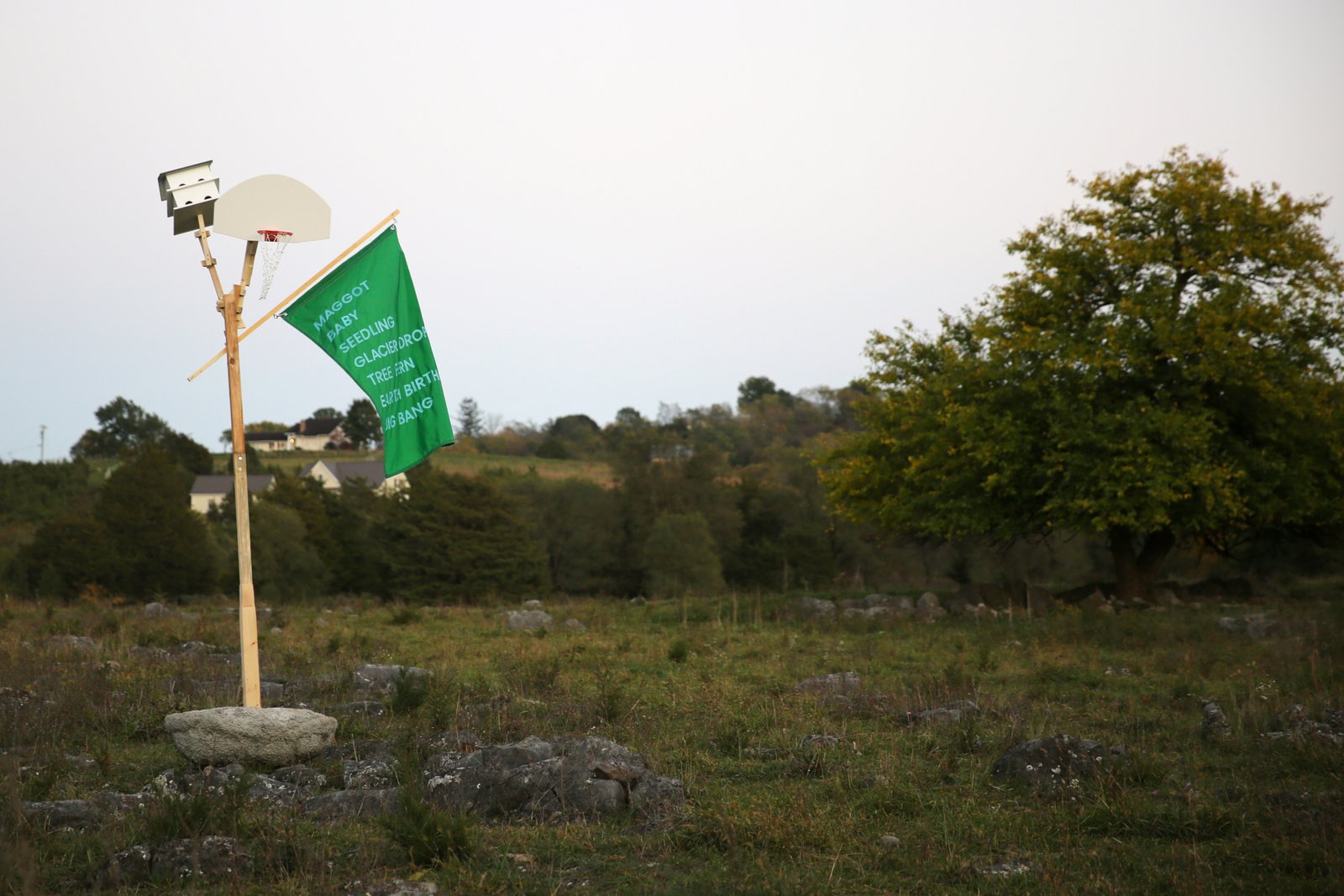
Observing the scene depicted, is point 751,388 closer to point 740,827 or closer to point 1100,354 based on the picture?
point 1100,354

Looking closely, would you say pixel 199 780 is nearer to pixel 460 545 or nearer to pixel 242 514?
pixel 242 514

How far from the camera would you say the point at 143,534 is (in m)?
43.9

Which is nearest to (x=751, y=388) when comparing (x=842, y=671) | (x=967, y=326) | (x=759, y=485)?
(x=759, y=485)

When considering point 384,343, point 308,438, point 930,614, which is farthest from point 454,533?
point 308,438

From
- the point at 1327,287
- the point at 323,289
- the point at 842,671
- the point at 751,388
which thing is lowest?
the point at 842,671

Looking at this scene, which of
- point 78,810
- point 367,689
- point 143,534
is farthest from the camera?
point 143,534

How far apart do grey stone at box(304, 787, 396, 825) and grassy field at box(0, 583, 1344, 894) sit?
0.63 ft

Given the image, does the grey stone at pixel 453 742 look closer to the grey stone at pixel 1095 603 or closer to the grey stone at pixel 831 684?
the grey stone at pixel 831 684

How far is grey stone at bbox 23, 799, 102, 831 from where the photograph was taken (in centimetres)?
642

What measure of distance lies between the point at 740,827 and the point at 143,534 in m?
43.5

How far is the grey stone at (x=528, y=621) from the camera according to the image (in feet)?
65.2

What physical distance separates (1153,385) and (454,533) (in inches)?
1199

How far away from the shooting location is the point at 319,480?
204 feet

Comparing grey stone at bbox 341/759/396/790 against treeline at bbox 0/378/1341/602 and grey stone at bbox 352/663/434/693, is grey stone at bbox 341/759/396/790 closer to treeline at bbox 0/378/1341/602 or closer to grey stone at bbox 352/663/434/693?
grey stone at bbox 352/663/434/693
